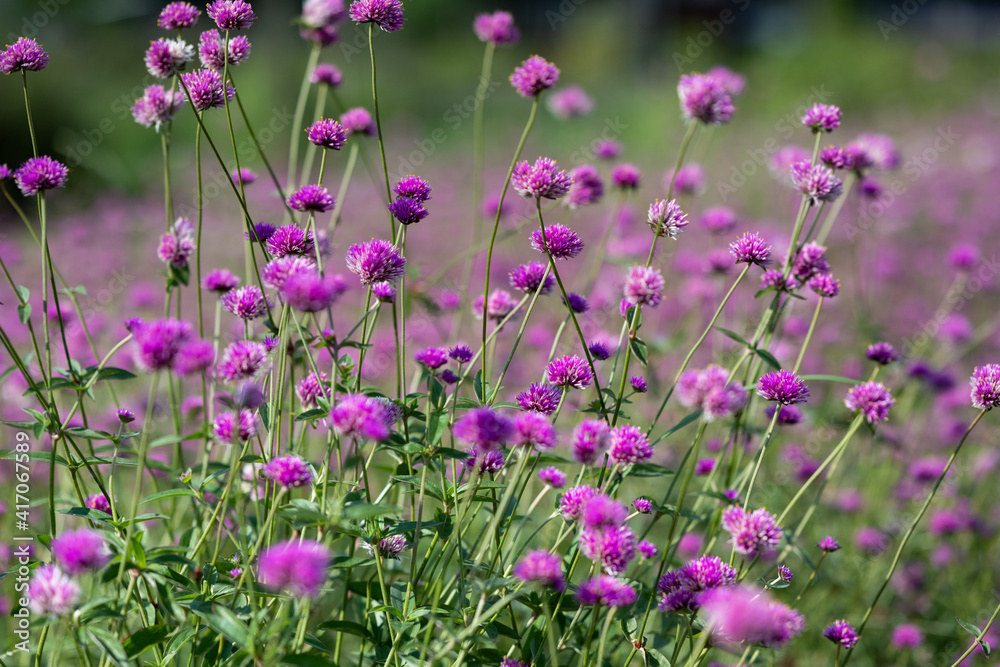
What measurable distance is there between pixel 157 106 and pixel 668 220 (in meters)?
1.24

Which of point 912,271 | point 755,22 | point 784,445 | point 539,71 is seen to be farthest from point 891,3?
point 539,71

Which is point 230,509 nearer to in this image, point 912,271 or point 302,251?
point 302,251

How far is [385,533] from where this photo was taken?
4.77 ft

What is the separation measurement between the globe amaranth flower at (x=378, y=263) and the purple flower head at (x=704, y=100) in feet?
2.62

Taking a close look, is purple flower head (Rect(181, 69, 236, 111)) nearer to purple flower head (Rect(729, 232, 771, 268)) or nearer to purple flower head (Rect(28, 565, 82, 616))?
purple flower head (Rect(28, 565, 82, 616))

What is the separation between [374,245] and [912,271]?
19.4 ft

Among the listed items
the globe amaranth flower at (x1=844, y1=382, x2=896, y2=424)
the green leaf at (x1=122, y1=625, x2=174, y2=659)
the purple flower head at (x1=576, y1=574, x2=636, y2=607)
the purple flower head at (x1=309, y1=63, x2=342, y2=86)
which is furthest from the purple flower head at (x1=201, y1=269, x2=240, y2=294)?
the globe amaranth flower at (x1=844, y1=382, x2=896, y2=424)

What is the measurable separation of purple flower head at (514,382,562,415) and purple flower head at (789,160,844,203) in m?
0.92

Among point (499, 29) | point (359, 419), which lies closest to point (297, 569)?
point (359, 419)

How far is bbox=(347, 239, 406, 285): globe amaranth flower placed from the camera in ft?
4.78

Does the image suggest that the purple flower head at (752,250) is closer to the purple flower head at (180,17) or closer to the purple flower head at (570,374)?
the purple flower head at (570,374)

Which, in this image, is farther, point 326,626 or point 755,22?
point 755,22

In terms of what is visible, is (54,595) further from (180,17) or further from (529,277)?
(180,17)

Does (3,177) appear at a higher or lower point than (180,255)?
higher
